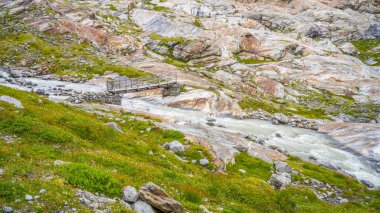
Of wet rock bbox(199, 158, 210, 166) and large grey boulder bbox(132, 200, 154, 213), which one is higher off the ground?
large grey boulder bbox(132, 200, 154, 213)

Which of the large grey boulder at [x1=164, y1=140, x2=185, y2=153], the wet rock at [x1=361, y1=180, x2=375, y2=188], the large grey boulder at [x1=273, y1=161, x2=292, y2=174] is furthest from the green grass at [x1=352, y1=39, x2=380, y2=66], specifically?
the large grey boulder at [x1=164, y1=140, x2=185, y2=153]

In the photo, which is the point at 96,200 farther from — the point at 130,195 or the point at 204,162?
the point at 204,162

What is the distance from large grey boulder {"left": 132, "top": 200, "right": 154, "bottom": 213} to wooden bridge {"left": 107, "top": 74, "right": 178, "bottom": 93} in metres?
42.6

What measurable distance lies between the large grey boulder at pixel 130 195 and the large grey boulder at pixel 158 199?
0.31 meters

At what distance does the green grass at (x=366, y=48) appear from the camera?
480 ft

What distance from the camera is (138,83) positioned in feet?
206

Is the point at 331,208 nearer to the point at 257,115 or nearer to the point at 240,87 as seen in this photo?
the point at 257,115

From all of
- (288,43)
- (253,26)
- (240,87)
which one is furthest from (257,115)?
(253,26)

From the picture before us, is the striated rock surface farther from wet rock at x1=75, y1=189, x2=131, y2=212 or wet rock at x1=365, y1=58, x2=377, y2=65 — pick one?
wet rock at x1=365, y1=58, x2=377, y2=65

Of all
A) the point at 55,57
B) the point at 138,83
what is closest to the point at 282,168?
the point at 138,83

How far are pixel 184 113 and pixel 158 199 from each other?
3962cm

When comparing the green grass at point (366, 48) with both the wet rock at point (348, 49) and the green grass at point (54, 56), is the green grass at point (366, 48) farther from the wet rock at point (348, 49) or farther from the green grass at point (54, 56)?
the green grass at point (54, 56)

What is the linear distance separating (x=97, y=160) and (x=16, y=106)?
29.2 ft

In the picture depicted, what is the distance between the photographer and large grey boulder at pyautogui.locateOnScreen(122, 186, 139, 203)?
38.1 ft
